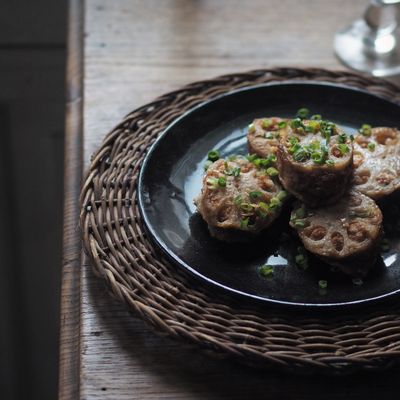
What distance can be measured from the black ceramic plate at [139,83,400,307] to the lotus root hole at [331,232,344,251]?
42 millimetres

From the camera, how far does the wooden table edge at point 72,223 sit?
1100mm

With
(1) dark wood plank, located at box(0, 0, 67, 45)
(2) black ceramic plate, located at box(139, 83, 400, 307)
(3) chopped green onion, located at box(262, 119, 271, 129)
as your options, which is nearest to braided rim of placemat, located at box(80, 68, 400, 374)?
(2) black ceramic plate, located at box(139, 83, 400, 307)

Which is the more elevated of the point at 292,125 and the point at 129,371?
the point at 292,125

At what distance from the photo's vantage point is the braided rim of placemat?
38.5 inches

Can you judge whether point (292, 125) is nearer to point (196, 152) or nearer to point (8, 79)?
point (196, 152)

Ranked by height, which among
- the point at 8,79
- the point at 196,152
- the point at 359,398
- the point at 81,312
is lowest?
the point at 359,398

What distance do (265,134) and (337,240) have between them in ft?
0.84

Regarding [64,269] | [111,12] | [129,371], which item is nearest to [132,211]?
[64,269]

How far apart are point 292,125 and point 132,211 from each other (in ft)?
1.00

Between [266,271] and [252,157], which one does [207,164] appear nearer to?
[252,157]

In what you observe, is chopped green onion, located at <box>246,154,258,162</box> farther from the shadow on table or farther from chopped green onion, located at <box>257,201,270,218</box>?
the shadow on table

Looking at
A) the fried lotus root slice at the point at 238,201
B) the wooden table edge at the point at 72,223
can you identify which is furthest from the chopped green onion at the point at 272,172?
the wooden table edge at the point at 72,223

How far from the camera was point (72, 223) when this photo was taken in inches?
51.5

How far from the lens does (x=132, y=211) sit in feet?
3.92
